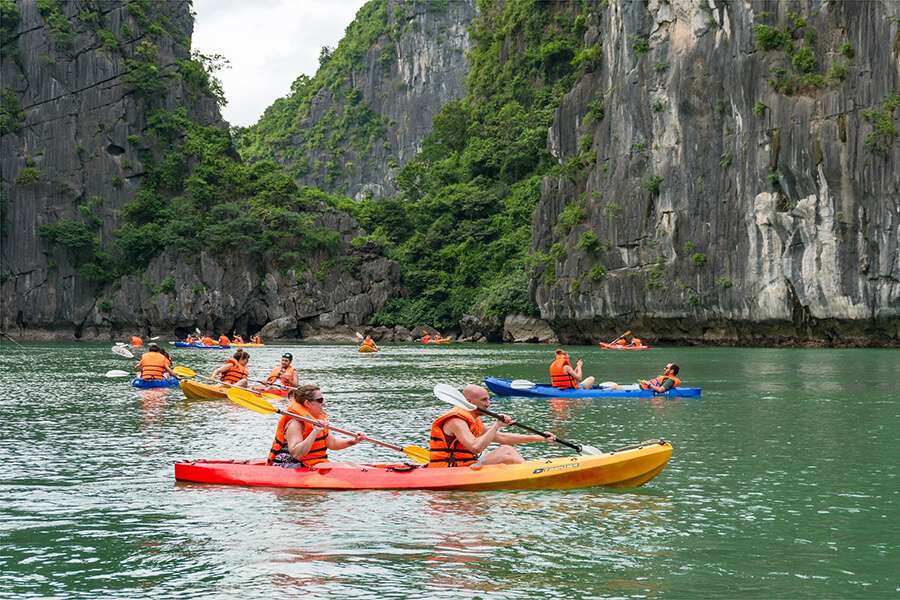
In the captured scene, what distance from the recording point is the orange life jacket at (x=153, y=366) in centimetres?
2983

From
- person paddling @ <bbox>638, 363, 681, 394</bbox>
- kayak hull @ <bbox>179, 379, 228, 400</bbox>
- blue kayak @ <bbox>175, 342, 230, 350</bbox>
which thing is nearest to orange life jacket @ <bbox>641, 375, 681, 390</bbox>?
person paddling @ <bbox>638, 363, 681, 394</bbox>

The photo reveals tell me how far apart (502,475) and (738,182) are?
46.4 meters

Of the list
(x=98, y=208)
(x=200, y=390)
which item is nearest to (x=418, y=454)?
(x=200, y=390)

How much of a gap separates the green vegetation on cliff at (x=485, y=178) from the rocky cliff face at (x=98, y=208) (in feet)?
15.8

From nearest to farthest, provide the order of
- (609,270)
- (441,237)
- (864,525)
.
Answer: (864,525)
(609,270)
(441,237)

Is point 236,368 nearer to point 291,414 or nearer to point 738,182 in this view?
point 291,414

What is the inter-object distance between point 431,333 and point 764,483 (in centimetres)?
6821

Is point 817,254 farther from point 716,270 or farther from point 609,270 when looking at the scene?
point 609,270

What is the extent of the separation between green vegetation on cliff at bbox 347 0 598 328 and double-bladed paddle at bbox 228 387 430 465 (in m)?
57.0

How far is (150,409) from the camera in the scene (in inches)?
955

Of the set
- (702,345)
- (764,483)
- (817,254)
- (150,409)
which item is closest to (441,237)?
(702,345)

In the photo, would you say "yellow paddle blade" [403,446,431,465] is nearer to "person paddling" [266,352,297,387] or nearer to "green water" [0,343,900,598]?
"green water" [0,343,900,598]

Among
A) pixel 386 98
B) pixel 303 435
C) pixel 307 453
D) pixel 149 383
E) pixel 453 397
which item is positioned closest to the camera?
pixel 453 397

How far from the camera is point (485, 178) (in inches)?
3728
